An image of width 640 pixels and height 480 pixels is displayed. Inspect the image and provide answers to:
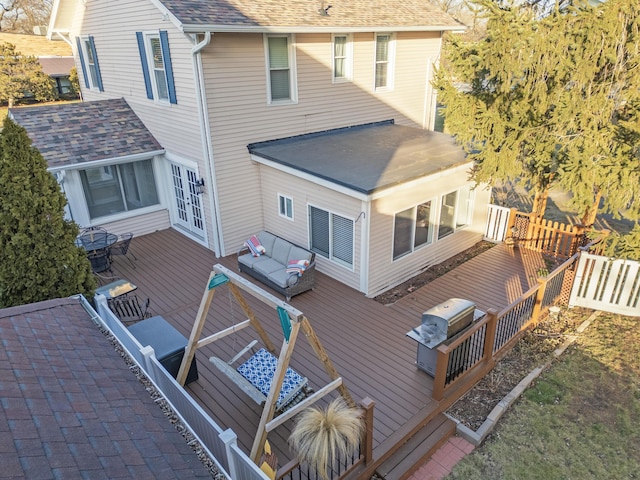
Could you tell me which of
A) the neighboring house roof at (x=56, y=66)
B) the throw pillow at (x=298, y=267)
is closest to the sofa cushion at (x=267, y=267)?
the throw pillow at (x=298, y=267)

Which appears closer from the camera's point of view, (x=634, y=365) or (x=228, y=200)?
(x=634, y=365)

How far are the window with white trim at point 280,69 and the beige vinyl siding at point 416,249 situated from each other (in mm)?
4268

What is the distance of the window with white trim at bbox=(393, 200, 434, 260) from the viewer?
31.3 feet

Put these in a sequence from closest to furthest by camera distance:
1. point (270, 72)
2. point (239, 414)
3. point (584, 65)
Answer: point (239, 414) → point (584, 65) → point (270, 72)

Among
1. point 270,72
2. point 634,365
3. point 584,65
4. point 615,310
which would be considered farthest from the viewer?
point 270,72

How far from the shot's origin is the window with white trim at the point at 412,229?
9.53m

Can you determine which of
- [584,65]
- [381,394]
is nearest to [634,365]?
[381,394]

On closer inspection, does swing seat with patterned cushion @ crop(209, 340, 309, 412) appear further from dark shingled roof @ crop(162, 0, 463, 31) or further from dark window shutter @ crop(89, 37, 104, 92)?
dark window shutter @ crop(89, 37, 104, 92)

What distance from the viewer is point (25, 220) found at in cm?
644

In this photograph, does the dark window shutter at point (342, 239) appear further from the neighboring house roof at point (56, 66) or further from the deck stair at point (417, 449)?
the neighboring house roof at point (56, 66)

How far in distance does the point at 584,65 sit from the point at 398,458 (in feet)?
25.1

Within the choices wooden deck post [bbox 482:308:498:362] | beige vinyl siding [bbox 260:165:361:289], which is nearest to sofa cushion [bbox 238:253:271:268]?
beige vinyl siding [bbox 260:165:361:289]

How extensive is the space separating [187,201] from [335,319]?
5.88 m

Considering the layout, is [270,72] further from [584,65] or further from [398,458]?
[398,458]
